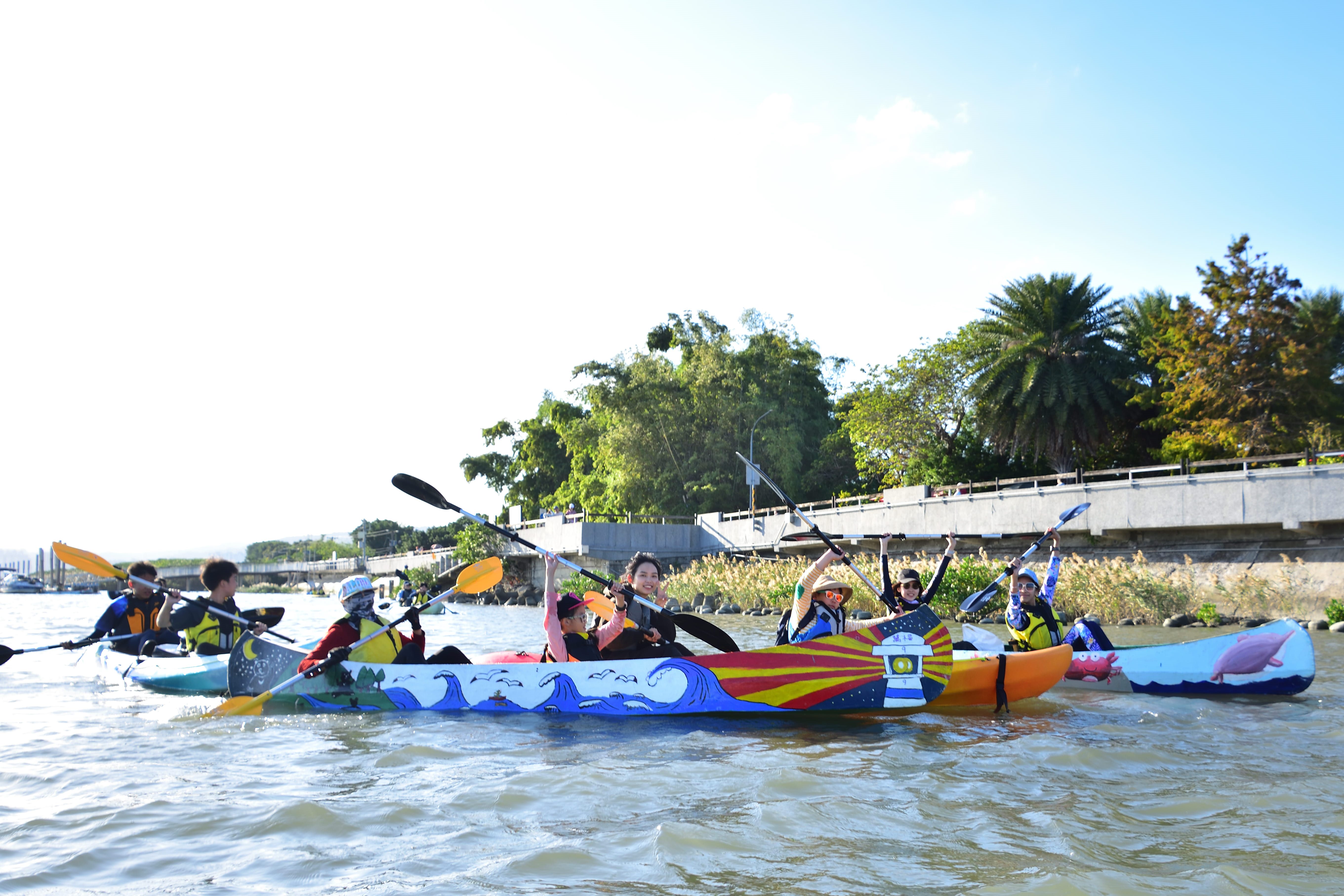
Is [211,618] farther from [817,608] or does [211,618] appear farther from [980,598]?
[980,598]

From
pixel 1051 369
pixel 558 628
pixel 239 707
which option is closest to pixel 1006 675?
pixel 558 628

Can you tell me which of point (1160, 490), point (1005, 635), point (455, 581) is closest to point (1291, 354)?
point (1160, 490)

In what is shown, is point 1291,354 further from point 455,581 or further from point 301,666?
point 301,666

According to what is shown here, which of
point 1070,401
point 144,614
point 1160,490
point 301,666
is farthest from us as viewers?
point 1070,401

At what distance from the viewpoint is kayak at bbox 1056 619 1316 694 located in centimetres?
905

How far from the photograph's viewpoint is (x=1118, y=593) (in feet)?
59.8

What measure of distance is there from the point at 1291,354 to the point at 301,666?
2566cm

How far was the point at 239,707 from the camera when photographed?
27.9ft

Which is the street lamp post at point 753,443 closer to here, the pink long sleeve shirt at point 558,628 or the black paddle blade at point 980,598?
the black paddle blade at point 980,598

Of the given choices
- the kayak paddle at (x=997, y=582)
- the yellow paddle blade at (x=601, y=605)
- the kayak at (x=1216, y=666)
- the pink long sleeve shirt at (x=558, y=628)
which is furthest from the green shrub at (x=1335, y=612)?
the pink long sleeve shirt at (x=558, y=628)

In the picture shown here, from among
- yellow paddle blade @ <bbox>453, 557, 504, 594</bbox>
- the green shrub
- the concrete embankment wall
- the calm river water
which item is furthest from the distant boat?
the green shrub

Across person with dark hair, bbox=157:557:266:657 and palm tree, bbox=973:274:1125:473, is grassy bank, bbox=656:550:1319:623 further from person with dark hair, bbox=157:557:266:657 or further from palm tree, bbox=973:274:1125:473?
person with dark hair, bbox=157:557:266:657

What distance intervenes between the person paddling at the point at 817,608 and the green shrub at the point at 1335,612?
1251cm

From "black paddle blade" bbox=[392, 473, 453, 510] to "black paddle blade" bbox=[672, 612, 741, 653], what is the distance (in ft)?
9.05
